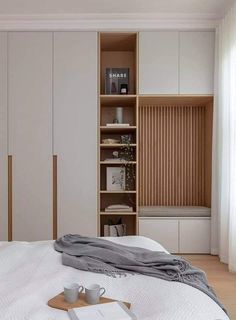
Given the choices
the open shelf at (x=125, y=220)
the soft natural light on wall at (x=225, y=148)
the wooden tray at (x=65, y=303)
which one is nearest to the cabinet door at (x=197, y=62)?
the soft natural light on wall at (x=225, y=148)

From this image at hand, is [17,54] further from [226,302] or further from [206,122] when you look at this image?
[226,302]

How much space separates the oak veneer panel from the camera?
15.3 ft

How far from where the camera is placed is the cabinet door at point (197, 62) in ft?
13.7

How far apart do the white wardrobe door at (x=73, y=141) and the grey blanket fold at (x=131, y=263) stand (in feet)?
6.38

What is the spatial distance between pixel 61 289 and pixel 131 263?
41 centimetres

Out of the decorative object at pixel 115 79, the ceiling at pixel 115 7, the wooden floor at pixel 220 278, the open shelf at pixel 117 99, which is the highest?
the ceiling at pixel 115 7

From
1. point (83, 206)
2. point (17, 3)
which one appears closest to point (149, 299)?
point (83, 206)

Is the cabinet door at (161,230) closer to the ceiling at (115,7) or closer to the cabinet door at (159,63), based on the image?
the cabinet door at (159,63)

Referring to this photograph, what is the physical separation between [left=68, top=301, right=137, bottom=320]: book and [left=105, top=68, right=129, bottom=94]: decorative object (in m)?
3.24

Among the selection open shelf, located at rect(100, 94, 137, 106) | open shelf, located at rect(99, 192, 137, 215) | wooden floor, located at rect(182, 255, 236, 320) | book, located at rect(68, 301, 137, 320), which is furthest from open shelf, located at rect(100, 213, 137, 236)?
book, located at rect(68, 301, 137, 320)

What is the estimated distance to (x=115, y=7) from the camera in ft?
12.7

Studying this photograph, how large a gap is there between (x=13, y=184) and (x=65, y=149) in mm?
692

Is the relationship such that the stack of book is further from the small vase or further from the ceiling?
the ceiling

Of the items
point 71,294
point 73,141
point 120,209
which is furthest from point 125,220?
point 71,294
